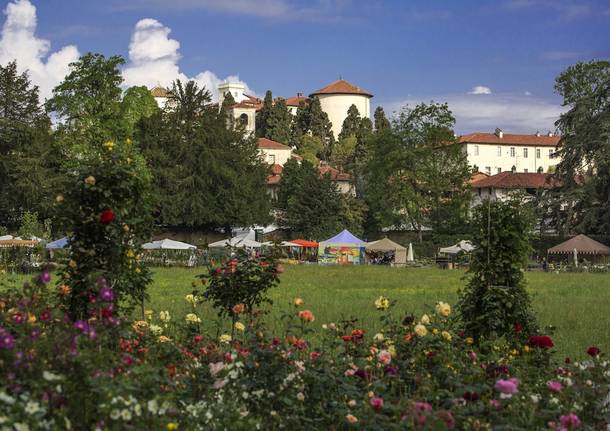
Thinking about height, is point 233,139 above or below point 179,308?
above

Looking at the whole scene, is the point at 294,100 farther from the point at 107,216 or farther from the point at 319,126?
the point at 107,216

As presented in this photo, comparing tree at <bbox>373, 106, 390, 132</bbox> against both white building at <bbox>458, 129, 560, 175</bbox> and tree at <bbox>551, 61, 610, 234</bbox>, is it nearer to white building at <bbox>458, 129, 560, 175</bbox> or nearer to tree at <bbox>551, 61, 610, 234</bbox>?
white building at <bbox>458, 129, 560, 175</bbox>

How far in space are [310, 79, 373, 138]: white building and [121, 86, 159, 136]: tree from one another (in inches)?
3746

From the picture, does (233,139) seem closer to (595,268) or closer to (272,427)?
(595,268)

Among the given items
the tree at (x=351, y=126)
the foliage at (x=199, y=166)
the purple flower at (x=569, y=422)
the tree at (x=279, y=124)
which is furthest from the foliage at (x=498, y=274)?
the tree at (x=279, y=124)

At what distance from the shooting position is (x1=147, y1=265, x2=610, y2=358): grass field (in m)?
18.0

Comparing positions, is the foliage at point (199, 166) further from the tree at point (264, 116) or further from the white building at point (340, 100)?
the white building at point (340, 100)

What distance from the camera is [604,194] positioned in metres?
58.6

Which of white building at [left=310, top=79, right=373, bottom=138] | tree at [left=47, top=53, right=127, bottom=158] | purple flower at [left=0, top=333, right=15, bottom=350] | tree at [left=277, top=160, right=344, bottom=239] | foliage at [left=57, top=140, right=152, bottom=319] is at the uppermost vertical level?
white building at [left=310, top=79, right=373, bottom=138]

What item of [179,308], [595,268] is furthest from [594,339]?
[595,268]

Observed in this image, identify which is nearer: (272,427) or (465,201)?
(272,427)

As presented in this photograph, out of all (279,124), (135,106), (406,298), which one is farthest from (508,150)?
(406,298)

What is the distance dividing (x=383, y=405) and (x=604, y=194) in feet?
182

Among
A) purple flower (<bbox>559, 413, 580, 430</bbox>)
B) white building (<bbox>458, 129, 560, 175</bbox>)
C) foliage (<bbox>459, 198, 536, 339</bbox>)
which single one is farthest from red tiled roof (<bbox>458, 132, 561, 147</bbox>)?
purple flower (<bbox>559, 413, 580, 430</bbox>)
